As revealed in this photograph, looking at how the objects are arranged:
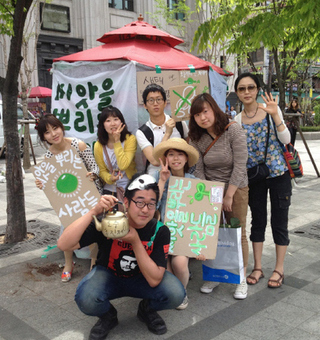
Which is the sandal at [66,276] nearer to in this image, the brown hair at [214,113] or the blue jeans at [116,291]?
the blue jeans at [116,291]

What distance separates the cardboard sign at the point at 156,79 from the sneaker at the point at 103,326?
2.21 m

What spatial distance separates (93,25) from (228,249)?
68.0 feet

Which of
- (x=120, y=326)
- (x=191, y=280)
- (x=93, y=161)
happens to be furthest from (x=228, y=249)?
(x=93, y=161)

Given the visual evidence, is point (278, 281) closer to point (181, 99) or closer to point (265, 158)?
point (265, 158)

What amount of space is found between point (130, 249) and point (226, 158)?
3.60 ft

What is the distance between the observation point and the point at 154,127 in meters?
3.62

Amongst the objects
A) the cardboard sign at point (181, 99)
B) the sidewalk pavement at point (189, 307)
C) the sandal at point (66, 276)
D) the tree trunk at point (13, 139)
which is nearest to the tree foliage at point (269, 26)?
the cardboard sign at point (181, 99)

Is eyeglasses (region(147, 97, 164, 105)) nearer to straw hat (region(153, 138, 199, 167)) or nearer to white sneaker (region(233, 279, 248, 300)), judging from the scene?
straw hat (region(153, 138, 199, 167))

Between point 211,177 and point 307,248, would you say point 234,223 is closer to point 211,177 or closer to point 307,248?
point 211,177

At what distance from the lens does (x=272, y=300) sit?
324 centimetres

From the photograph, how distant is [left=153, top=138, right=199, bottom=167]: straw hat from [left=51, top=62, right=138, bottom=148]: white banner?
3.41ft

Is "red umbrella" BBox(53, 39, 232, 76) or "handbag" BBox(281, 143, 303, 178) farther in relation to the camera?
"red umbrella" BBox(53, 39, 232, 76)

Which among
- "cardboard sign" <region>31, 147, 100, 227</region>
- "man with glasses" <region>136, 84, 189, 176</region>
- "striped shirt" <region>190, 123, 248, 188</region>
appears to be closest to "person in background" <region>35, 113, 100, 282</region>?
"cardboard sign" <region>31, 147, 100, 227</region>

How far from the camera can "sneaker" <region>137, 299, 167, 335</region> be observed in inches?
109
